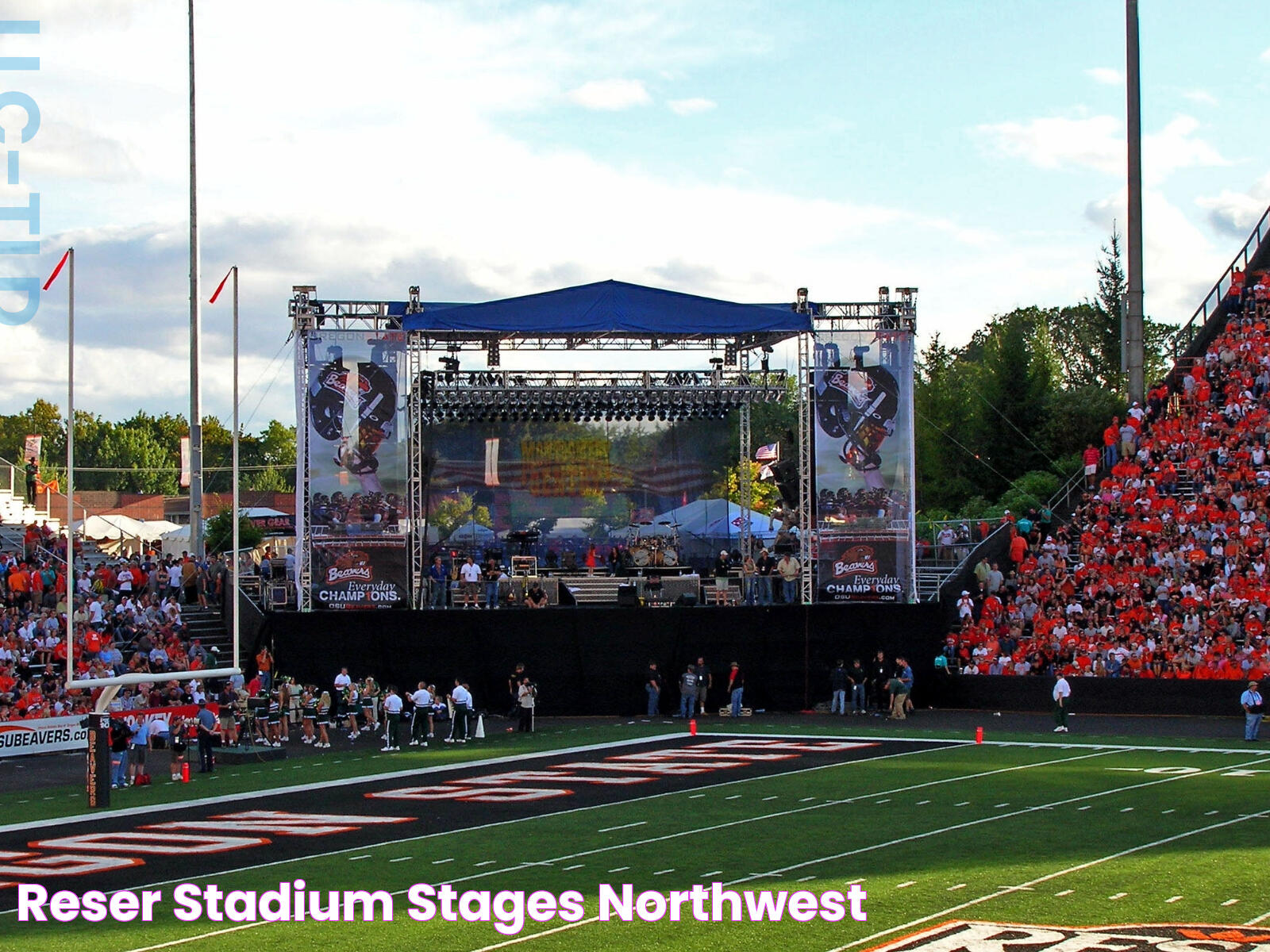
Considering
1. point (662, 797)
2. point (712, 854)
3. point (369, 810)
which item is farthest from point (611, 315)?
point (712, 854)

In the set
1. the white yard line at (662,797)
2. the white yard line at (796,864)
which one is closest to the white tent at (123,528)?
the white yard line at (662,797)

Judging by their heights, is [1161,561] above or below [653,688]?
above

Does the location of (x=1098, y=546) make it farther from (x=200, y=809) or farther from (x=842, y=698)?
(x=200, y=809)

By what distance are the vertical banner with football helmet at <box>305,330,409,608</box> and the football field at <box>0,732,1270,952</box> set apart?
29.1ft

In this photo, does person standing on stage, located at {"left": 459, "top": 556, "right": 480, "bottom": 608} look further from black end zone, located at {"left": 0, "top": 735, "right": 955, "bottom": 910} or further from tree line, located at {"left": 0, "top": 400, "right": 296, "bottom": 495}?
tree line, located at {"left": 0, "top": 400, "right": 296, "bottom": 495}

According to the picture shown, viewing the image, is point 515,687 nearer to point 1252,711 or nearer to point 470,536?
point 470,536

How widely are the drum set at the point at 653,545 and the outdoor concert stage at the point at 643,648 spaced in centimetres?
344

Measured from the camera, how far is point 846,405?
1348 inches

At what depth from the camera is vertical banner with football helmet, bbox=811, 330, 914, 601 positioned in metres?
33.9

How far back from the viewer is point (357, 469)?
109ft

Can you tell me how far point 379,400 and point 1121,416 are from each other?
25979 mm

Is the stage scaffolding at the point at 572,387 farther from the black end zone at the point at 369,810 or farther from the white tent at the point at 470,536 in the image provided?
the black end zone at the point at 369,810

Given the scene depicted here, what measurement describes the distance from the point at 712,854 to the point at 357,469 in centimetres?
1856

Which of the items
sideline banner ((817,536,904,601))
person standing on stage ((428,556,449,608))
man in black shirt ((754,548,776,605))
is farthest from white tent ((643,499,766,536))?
person standing on stage ((428,556,449,608))
